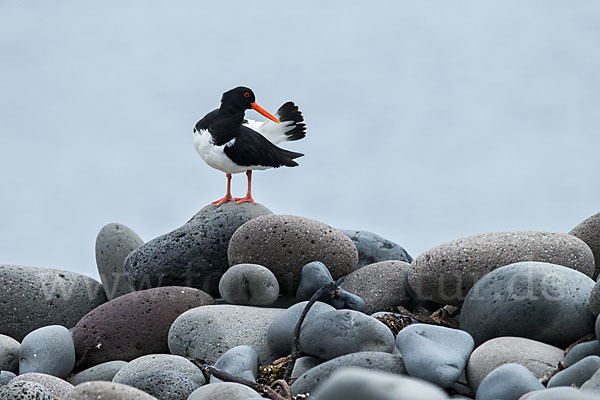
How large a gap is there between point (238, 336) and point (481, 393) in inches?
83.3

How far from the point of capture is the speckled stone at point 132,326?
6.21 m

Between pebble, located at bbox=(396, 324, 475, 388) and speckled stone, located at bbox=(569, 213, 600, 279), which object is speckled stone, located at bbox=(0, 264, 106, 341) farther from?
speckled stone, located at bbox=(569, 213, 600, 279)

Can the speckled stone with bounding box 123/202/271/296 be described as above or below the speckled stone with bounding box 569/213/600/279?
below

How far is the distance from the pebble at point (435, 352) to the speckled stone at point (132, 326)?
7.75 ft

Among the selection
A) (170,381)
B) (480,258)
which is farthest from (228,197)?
(170,381)

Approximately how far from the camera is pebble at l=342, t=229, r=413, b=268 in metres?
7.40

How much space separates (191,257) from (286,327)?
2.06 metres

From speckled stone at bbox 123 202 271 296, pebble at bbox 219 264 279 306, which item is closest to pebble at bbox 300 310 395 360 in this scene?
pebble at bbox 219 264 279 306

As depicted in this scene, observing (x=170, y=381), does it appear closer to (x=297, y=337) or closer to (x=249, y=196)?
(x=297, y=337)

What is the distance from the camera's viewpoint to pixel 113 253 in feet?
26.1

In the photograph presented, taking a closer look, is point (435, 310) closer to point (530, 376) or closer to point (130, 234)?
point (530, 376)

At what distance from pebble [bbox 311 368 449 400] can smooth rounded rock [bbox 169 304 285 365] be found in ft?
12.1

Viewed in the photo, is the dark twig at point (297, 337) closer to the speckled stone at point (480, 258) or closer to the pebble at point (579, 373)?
the speckled stone at point (480, 258)

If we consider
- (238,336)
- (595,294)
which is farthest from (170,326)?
(595,294)
